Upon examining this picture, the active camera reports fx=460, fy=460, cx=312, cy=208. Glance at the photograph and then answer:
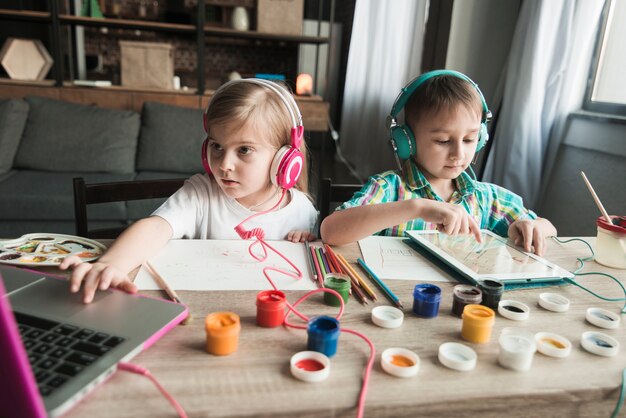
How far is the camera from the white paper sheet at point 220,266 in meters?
0.73

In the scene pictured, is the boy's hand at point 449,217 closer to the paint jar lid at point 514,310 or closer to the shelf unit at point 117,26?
the paint jar lid at point 514,310

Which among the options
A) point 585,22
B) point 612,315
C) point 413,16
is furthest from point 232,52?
point 612,315

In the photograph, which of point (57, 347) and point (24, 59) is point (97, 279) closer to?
point (57, 347)

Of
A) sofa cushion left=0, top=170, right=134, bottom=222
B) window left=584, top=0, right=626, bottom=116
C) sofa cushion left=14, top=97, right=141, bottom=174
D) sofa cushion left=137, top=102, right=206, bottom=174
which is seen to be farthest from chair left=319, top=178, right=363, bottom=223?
sofa cushion left=14, top=97, right=141, bottom=174

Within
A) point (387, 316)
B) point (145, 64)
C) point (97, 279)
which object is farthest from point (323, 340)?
point (145, 64)

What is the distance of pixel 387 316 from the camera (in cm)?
63

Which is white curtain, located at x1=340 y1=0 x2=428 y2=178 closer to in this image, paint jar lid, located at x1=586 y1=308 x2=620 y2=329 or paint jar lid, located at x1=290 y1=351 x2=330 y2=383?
paint jar lid, located at x1=586 y1=308 x2=620 y2=329

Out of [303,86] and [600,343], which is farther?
[303,86]

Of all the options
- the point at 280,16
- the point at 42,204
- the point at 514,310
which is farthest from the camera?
the point at 280,16

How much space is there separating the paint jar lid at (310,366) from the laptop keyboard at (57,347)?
0.20 m

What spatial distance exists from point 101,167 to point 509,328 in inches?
106

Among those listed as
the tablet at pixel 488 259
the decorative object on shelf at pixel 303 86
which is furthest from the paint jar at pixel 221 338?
the decorative object on shelf at pixel 303 86

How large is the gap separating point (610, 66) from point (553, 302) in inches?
78.0

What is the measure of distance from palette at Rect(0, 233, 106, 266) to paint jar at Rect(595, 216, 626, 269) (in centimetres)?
98
